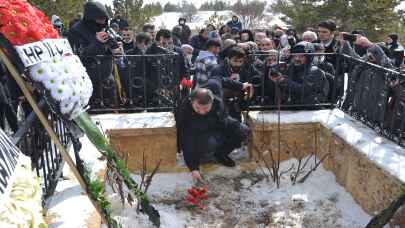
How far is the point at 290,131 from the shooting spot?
4648 mm

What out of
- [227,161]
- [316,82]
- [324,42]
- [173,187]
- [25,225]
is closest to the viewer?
[25,225]

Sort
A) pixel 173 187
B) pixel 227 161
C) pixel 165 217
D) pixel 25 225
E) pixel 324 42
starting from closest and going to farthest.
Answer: pixel 25 225 < pixel 165 217 < pixel 173 187 < pixel 227 161 < pixel 324 42

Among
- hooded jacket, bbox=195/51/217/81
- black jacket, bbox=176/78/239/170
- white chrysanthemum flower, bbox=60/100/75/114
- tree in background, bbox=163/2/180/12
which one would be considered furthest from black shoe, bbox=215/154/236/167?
tree in background, bbox=163/2/180/12

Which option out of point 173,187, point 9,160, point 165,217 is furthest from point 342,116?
point 9,160

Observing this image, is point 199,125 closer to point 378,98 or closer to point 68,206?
point 68,206

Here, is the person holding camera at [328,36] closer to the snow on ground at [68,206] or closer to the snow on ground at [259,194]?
the snow on ground at [259,194]

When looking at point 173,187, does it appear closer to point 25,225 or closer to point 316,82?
point 316,82

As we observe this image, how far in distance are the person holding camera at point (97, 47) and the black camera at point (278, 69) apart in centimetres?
193

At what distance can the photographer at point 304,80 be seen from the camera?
4.84m

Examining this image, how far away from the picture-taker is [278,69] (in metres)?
4.91

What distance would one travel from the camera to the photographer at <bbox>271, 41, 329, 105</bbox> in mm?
4840

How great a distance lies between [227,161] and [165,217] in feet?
3.99

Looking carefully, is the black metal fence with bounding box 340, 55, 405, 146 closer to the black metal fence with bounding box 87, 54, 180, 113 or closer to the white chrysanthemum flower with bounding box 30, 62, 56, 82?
the black metal fence with bounding box 87, 54, 180, 113

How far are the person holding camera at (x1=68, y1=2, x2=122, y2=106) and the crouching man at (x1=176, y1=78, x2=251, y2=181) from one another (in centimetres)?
108
